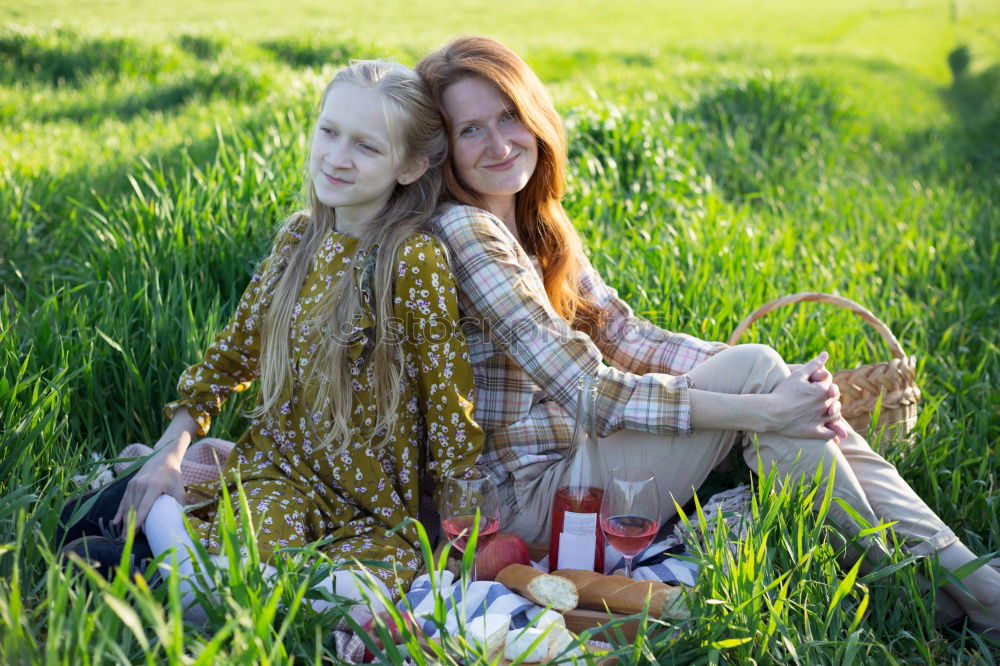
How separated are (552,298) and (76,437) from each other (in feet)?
5.11

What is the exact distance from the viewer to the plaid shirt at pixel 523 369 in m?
2.49

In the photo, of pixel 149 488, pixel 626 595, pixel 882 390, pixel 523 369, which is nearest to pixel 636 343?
pixel 523 369

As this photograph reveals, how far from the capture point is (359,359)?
8.19 ft

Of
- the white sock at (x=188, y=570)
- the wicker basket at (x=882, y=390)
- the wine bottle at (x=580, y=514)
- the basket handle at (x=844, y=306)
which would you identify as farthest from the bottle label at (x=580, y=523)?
the wicker basket at (x=882, y=390)

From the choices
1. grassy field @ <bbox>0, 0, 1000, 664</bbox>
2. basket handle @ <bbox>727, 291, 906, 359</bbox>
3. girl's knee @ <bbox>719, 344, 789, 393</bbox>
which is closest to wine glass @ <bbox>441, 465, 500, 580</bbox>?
grassy field @ <bbox>0, 0, 1000, 664</bbox>

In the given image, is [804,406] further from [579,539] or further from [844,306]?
[844,306]

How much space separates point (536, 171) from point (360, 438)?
3.16 feet

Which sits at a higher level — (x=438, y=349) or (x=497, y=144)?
(x=497, y=144)

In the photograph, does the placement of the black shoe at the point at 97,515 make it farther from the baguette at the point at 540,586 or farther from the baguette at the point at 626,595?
the baguette at the point at 626,595

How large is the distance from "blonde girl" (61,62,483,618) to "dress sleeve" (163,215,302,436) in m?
0.06

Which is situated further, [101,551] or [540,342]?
[540,342]

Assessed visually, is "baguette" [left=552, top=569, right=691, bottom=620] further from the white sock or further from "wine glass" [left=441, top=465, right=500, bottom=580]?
the white sock

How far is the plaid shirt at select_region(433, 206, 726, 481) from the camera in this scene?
249cm

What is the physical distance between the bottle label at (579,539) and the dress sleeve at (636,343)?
2.71ft
